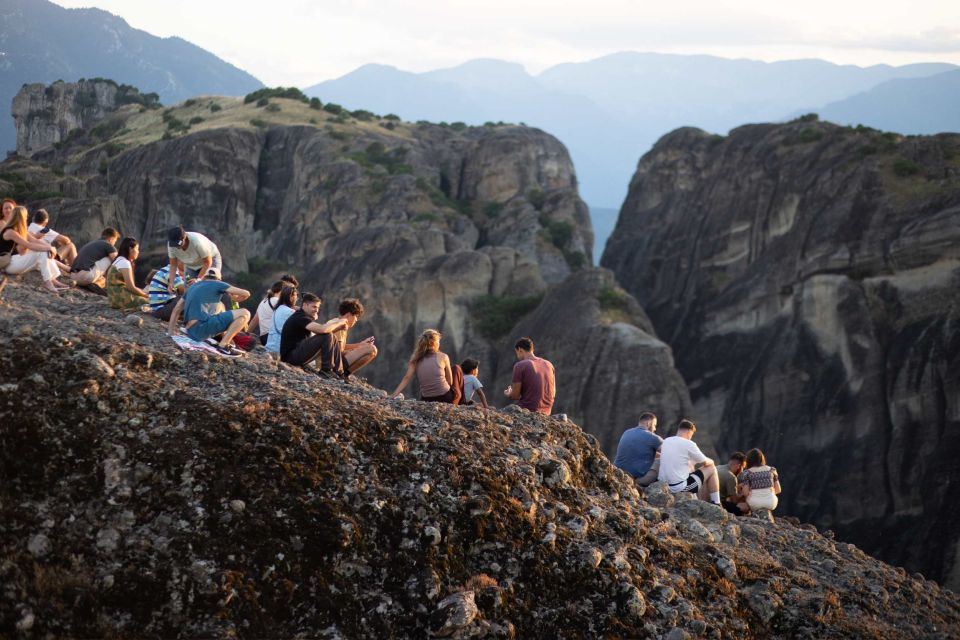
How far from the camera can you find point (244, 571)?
34.8 feet

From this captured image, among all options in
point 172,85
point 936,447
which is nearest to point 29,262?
point 936,447

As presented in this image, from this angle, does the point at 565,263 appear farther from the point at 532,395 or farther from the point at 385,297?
the point at 532,395

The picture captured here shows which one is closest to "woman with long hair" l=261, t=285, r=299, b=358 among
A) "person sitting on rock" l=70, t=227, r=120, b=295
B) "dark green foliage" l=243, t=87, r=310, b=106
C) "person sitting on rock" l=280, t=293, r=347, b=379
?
"person sitting on rock" l=280, t=293, r=347, b=379

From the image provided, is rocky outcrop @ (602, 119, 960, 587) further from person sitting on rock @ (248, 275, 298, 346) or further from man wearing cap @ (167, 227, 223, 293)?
man wearing cap @ (167, 227, 223, 293)

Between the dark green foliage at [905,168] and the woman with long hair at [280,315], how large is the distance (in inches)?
1511

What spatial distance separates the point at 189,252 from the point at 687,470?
26.3 feet

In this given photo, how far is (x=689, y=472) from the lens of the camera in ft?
55.5

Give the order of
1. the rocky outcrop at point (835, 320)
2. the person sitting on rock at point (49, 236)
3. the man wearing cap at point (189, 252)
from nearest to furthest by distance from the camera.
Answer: the man wearing cap at point (189, 252) → the person sitting on rock at point (49, 236) → the rocky outcrop at point (835, 320)

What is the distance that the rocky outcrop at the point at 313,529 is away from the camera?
10.4 metres

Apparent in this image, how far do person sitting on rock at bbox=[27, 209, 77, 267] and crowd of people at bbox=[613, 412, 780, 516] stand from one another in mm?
10478

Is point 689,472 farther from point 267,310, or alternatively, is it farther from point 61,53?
point 61,53

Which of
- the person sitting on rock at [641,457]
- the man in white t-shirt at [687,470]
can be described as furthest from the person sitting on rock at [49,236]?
the man in white t-shirt at [687,470]

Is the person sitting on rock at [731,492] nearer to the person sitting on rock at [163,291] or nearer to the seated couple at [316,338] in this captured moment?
the seated couple at [316,338]

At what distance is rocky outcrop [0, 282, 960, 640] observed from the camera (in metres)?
10.4
